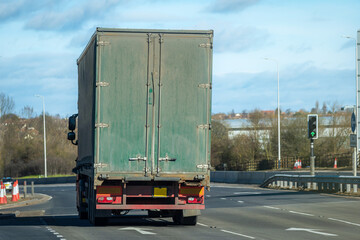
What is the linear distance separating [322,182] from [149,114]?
20135 mm

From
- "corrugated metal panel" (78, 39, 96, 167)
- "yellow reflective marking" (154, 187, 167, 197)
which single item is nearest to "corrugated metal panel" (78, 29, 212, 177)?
"corrugated metal panel" (78, 39, 96, 167)

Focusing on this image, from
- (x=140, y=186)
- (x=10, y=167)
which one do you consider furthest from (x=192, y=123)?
(x=10, y=167)

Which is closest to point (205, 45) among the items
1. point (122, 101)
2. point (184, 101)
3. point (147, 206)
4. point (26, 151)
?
point (184, 101)

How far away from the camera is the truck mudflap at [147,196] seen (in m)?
16.3

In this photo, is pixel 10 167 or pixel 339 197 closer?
pixel 339 197

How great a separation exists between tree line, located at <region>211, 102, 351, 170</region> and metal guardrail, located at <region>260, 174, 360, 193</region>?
96.4ft

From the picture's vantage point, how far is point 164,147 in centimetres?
1616

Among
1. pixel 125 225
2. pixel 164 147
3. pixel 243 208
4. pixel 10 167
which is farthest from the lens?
pixel 10 167

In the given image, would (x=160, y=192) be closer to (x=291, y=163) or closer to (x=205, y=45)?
(x=205, y=45)

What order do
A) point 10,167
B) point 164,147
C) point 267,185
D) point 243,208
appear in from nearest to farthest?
point 164,147 → point 243,208 → point 267,185 → point 10,167

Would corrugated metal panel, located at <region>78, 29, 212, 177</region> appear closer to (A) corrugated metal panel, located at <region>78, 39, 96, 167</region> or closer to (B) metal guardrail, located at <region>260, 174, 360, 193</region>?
(A) corrugated metal panel, located at <region>78, 39, 96, 167</region>

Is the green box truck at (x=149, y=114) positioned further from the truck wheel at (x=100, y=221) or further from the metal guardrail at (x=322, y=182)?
the metal guardrail at (x=322, y=182)

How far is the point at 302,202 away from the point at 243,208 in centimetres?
350

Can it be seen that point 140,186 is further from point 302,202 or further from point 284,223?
point 302,202
